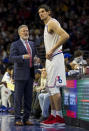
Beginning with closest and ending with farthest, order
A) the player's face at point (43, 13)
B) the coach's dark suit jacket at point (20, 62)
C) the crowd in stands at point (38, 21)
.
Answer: the player's face at point (43, 13) → the coach's dark suit jacket at point (20, 62) → the crowd in stands at point (38, 21)

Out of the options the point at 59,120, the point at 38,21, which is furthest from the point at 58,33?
the point at 38,21

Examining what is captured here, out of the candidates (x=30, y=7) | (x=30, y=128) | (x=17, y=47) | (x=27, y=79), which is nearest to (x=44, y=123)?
(x=30, y=128)

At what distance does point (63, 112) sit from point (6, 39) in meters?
10.00

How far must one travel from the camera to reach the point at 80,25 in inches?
642

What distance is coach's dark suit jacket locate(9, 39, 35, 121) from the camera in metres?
6.65

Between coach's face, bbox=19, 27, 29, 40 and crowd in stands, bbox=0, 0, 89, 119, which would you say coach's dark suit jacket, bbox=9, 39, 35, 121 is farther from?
crowd in stands, bbox=0, 0, 89, 119

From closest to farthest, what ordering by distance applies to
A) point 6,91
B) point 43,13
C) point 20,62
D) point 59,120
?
point 59,120, point 43,13, point 20,62, point 6,91

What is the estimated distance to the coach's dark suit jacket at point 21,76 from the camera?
21.8 feet

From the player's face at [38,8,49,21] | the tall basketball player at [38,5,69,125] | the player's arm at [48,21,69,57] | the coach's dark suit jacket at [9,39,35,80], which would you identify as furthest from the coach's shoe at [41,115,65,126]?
the player's face at [38,8,49,21]

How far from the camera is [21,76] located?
6.64 m

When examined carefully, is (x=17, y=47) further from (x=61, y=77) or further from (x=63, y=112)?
(x=63, y=112)

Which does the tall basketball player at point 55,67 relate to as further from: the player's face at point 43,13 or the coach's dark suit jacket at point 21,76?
the coach's dark suit jacket at point 21,76

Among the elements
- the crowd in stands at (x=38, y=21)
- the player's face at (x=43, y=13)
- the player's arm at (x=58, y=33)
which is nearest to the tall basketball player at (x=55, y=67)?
the player's arm at (x=58, y=33)

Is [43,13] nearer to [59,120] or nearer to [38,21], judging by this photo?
[59,120]
